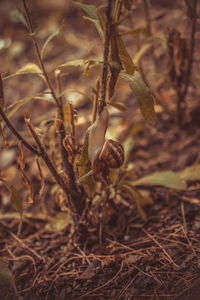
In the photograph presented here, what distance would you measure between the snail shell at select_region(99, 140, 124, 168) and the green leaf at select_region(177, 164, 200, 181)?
0.57 metres

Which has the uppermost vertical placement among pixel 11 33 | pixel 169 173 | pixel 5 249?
pixel 11 33

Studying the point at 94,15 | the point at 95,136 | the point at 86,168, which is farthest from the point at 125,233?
the point at 94,15

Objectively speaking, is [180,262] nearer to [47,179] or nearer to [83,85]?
[47,179]

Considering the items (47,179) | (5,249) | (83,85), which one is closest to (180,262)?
(5,249)

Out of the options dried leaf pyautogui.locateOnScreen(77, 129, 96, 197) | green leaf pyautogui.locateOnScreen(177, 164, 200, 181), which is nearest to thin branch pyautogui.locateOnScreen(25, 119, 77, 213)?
dried leaf pyautogui.locateOnScreen(77, 129, 96, 197)

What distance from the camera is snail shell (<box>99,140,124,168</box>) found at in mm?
922

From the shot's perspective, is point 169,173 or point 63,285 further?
point 169,173

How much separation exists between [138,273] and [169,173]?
0.49m

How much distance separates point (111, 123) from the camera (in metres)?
1.95

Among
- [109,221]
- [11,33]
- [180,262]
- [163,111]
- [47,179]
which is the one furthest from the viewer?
[11,33]

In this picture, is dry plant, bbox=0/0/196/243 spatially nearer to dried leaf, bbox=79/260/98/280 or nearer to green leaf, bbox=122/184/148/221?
green leaf, bbox=122/184/148/221

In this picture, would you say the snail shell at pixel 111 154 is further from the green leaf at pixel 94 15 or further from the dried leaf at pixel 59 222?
the dried leaf at pixel 59 222

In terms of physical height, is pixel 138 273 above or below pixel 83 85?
below

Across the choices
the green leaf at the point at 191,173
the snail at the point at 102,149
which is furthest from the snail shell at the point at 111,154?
the green leaf at the point at 191,173
